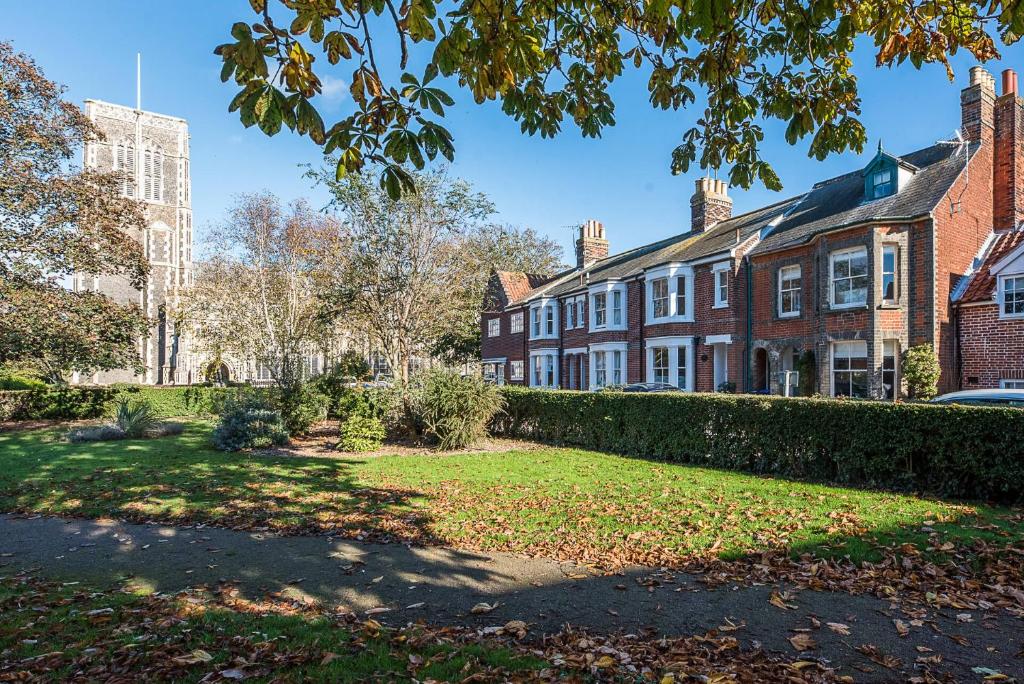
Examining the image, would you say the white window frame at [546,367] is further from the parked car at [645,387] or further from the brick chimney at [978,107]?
the brick chimney at [978,107]

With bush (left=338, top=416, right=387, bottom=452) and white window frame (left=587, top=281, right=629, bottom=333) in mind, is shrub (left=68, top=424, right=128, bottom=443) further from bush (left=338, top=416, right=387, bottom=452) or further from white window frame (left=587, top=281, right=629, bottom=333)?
white window frame (left=587, top=281, right=629, bottom=333)

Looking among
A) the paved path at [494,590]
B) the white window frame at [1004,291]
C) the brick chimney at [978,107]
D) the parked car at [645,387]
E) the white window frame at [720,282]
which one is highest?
the brick chimney at [978,107]

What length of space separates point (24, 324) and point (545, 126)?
2131cm

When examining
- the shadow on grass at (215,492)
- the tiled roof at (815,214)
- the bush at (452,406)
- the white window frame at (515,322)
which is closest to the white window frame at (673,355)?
the tiled roof at (815,214)

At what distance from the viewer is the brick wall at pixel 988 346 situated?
54.1 ft

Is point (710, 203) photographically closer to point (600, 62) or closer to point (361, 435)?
point (361, 435)

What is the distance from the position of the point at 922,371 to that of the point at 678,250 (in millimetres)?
12516

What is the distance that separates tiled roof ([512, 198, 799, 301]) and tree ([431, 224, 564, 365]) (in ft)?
18.2

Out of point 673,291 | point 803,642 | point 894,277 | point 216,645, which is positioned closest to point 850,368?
point 894,277

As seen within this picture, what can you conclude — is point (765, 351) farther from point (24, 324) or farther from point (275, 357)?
point (24, 324)

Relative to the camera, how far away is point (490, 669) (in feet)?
11.8

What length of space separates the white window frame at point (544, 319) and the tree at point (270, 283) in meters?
13.1

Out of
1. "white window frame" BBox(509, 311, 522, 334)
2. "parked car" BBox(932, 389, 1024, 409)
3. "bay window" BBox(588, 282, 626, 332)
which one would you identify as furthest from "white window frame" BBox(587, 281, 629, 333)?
A: "parked car" BBox(932, 389, 1024, 409)

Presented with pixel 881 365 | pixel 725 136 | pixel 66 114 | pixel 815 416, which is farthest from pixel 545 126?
pixel 66 114
